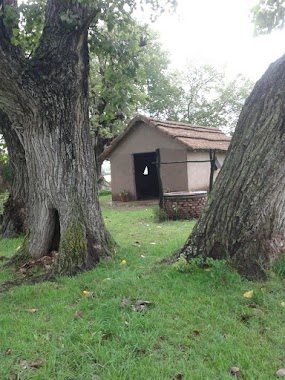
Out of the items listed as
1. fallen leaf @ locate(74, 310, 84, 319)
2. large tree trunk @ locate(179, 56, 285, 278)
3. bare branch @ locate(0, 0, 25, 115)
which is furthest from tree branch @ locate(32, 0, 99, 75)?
fallen leaf @ locate(74, 310, 84, 319)

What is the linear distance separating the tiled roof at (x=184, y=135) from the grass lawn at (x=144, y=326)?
943 centimetres

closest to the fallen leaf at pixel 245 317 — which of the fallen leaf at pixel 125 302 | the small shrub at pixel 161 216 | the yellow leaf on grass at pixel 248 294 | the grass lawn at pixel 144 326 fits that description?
the grass lawn at pixel 144 326

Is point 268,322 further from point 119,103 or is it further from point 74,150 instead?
point 119,103

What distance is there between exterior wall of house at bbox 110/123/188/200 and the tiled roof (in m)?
0.31

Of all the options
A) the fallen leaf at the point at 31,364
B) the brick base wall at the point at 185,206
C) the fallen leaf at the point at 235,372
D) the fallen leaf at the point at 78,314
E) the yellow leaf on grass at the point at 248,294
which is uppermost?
the brick base wall at the point at 185,206

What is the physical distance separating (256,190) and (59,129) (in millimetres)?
2811

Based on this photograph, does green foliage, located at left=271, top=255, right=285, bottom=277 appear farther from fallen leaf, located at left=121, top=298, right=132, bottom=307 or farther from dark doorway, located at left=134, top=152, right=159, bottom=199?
dark doorway, located at left=134, top=152, right=159, bottom=199

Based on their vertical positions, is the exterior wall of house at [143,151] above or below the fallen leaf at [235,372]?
above

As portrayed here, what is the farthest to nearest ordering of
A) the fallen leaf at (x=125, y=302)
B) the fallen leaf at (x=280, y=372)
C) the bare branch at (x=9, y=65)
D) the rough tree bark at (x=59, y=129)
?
the rough tree bark at (x=59, y=129) < the bare branch at (x=9, y=65) < the fallen leaf at (x=125, y=302) < the fallen leaf at (x=280, y=372)

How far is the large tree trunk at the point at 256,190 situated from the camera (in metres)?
3.82

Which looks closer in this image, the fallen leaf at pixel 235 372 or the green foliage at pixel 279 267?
the fallen leaf at pixel 235 372

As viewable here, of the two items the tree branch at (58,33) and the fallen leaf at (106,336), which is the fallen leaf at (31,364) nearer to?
the fallen leaf at (106,336)

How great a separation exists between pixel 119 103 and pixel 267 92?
2.58 m

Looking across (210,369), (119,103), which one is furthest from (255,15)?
(210,369)
